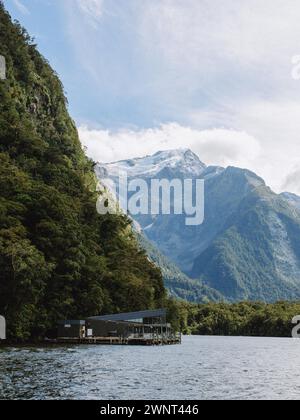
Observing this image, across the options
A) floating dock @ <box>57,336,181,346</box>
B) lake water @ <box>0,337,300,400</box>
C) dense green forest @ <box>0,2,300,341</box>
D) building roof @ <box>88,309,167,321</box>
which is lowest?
floating dock @ <box>57,336,181,346</box>

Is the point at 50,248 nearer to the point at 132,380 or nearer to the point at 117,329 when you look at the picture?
the point at 117,329

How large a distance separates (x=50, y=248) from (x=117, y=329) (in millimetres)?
30531

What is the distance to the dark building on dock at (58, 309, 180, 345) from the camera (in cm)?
11944

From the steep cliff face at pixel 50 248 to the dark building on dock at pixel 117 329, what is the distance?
268cm

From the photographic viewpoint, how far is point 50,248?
390ft

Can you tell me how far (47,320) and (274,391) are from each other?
68.6 metres

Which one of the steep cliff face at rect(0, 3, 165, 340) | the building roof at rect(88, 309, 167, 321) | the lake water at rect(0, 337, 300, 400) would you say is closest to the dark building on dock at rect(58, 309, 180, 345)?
the building roof at rect(88, 309, 167, 321)

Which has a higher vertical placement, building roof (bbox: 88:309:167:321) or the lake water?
building roof (bbox: 88:309:167:321)

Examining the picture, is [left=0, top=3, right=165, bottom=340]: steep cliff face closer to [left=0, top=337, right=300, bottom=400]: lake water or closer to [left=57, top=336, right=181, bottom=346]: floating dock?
[left=57, top=336, right=181, bottom=346]: floating dock

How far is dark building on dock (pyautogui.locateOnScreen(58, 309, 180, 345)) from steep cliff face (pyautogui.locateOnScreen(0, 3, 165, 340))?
2.68m

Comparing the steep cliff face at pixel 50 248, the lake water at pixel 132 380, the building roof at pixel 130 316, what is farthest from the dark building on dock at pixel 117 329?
the lake water at pixel 132 380

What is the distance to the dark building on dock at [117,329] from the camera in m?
119

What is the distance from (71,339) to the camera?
389ft

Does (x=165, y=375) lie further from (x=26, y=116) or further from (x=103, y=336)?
(x=26, y=116)
